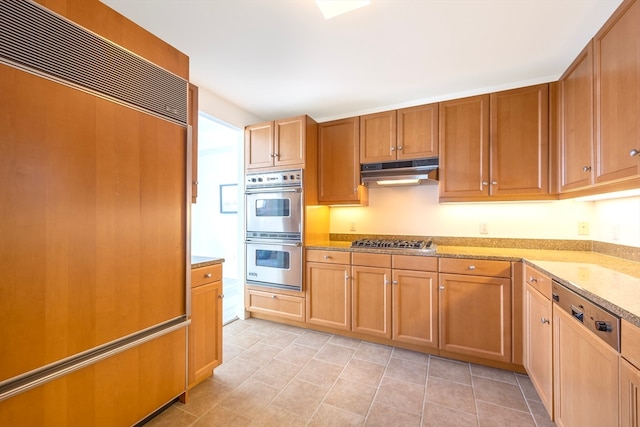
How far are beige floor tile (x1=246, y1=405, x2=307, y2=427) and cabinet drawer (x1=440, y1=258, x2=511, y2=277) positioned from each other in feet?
5.02

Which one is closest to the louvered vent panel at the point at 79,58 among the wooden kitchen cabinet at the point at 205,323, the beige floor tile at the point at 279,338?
the wooden kitchen cabinet at the point at 205,323

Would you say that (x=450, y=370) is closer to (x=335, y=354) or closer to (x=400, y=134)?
(x=335, y=354)

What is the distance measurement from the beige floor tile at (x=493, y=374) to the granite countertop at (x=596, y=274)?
0.89 m

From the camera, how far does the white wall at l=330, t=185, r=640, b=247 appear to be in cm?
196

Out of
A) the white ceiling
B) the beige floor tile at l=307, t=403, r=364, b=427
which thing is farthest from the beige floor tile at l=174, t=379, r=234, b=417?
the white ceiling

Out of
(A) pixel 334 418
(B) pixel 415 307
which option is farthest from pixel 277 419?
(B) pixel 415 307

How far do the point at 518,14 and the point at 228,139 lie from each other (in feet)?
13.4

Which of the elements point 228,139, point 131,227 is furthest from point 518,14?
point 228,139

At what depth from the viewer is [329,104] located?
294cm

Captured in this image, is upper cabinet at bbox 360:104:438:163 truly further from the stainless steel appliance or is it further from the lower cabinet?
the lower cabinet

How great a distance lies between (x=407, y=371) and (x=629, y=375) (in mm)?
1441

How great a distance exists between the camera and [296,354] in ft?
Result: 7.53

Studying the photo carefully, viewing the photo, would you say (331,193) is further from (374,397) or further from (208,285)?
(374,397)

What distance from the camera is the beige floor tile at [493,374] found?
1940mm
